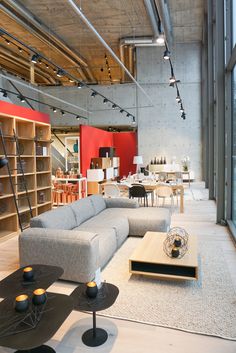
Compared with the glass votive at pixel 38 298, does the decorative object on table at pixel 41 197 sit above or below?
above

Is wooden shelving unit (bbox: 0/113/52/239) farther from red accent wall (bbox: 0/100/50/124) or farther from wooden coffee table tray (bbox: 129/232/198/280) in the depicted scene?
wooden coffee table tray (bbox: 129/232/198/280)

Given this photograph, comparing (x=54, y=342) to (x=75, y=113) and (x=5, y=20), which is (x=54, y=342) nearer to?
(x=5, y=20)

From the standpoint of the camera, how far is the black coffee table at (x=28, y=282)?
2398mm

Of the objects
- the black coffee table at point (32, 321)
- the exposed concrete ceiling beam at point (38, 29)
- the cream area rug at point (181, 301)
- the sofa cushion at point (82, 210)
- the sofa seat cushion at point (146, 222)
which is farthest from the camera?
the exposed concrete ceiling beam at point (38, 29)

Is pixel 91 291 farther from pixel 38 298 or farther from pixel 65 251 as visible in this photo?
pixel 65 251

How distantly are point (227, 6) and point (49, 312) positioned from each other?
668 cm

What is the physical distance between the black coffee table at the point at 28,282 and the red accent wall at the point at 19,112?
13.7 feet

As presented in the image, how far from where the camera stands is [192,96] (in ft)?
44.4

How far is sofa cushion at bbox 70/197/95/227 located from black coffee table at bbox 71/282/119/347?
2.21 meters

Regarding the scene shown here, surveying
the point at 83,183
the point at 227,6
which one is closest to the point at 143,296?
the point at 227,6

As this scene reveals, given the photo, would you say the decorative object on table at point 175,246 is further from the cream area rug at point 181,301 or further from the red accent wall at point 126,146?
the red accent wall at point 126,146

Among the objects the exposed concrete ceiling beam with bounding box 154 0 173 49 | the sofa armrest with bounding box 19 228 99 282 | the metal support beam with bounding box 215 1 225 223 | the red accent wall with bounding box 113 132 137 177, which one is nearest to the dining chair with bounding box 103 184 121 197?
the metal support beam with bounding box 215 1 225 223

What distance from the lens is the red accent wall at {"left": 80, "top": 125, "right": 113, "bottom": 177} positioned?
10.2 meters

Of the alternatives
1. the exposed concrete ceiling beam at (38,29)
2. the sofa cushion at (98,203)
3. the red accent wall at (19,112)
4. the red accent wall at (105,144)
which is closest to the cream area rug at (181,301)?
the sofa cushion at (98,203)
